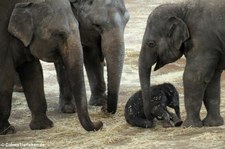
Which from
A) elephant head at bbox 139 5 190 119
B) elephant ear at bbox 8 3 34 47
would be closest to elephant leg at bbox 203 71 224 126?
elephant head at bbox 139 5 190 119

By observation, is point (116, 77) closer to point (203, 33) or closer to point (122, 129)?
point (122, 129)

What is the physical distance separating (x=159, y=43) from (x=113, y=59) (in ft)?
1.80

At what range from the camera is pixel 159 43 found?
25.2 ft

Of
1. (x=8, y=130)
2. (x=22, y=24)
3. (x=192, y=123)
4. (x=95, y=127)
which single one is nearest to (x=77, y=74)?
(x=95, y=127)

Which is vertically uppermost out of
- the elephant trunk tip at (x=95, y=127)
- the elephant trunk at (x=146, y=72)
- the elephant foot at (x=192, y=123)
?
the elephant trunk at (x=146, y=72)

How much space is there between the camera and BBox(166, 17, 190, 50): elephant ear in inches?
294

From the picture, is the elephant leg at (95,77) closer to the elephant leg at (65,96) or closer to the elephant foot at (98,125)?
the elephant leg at (65,96)

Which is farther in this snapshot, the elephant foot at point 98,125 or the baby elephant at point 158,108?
the baby elephant at point 158,108

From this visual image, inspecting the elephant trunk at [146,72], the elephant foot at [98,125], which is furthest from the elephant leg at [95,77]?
the elephant foot at [98,125]

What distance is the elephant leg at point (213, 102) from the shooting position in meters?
7.73

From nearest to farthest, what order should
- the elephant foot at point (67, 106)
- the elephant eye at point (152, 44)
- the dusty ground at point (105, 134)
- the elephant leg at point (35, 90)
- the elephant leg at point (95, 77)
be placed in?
the dusty ground at point (105, 134) → the elephant eye at point (152, 44) → the elephant leg at point (35, 90) → the elephant foot at point (67, 106) → the elephant leg at point (95, 77)

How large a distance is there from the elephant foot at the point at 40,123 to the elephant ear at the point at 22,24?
3.32ft

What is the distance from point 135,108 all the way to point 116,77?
425 mm

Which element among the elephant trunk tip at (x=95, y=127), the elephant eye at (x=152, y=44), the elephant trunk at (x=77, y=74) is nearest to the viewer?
the elephant trunk at (x=77, y=74)
